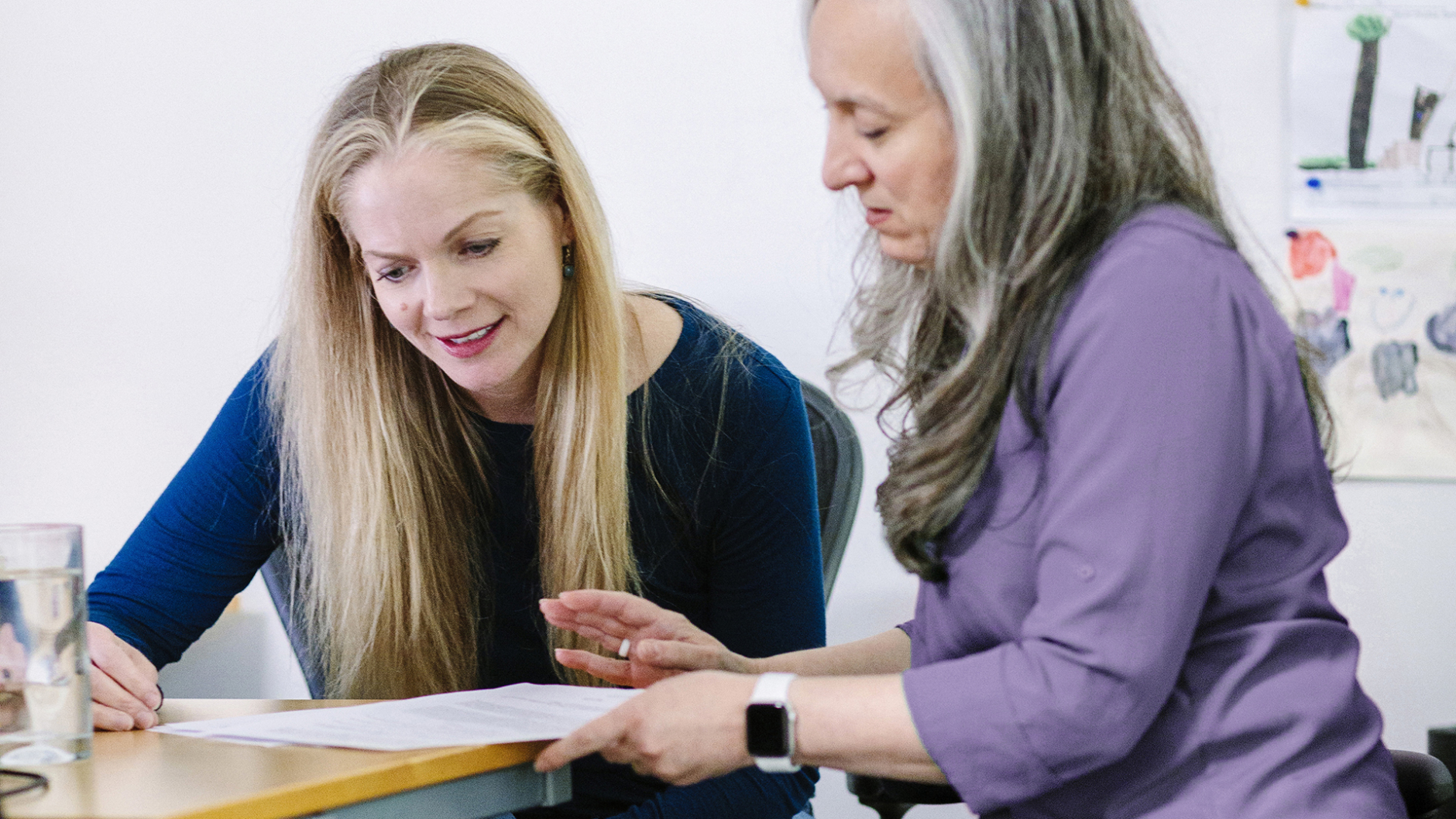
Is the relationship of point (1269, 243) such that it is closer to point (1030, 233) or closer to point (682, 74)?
point (682, 74)

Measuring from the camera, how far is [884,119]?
2.89 ft

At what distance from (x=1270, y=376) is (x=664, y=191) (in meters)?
1.32

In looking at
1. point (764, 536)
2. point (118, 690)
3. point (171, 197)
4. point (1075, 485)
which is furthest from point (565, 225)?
point (171, 197)

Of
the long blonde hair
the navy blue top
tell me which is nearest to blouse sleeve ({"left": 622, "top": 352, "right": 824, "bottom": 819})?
the navy blue top

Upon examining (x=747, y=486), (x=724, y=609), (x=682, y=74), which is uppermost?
(x=682, y=74)

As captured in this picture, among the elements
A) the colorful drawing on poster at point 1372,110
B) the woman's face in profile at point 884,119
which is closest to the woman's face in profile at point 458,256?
the woman's face in profile at point 884,119

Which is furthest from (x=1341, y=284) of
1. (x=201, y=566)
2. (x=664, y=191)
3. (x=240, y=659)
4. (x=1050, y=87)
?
(x=240, y=659)

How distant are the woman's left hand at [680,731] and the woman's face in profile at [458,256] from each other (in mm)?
525

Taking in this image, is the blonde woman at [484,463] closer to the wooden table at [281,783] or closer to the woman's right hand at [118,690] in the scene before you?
the woman's right hand at [118,690]

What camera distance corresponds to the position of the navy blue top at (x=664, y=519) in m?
1.38

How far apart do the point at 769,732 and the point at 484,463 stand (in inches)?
27.1

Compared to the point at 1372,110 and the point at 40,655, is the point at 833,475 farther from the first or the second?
the point at 1372,110

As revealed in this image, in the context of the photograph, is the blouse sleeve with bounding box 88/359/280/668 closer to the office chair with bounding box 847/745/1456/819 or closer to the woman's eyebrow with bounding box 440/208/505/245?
the woman's eyebrow with bounding box 440/208/505/245

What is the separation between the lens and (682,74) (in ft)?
6.55
